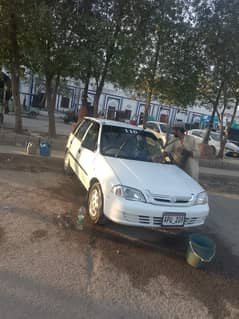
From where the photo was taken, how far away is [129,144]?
539cm

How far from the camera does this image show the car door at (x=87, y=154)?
5.09m

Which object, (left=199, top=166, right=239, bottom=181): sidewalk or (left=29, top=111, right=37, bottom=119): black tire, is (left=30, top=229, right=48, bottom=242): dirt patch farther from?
(left=29, top=111, right=37, bottom=119): black tire

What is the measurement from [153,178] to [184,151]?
1502 millimetres

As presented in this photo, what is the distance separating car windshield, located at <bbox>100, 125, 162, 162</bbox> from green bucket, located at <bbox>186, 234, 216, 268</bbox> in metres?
1.84

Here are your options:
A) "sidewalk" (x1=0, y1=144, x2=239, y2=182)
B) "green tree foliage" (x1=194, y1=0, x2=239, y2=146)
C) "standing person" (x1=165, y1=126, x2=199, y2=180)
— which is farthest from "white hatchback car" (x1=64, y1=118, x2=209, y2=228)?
"green tree foliage" (x1=194, y1=0, x2=239, y2=146)

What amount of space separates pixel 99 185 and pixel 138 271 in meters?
1.49

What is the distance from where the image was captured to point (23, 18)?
8.94 metres

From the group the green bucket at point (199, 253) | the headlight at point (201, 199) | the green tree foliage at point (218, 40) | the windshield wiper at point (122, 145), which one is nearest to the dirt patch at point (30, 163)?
the windshield wiper at point (122, 145)

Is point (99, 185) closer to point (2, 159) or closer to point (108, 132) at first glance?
point (108, 132)

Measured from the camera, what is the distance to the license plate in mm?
4031

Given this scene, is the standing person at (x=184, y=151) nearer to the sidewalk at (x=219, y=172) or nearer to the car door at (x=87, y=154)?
the car door at (x=87, y=154)

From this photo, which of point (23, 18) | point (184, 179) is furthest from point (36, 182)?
point (23, 18)

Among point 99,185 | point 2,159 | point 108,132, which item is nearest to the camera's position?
point 99,185

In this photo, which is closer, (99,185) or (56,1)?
(99,185)
